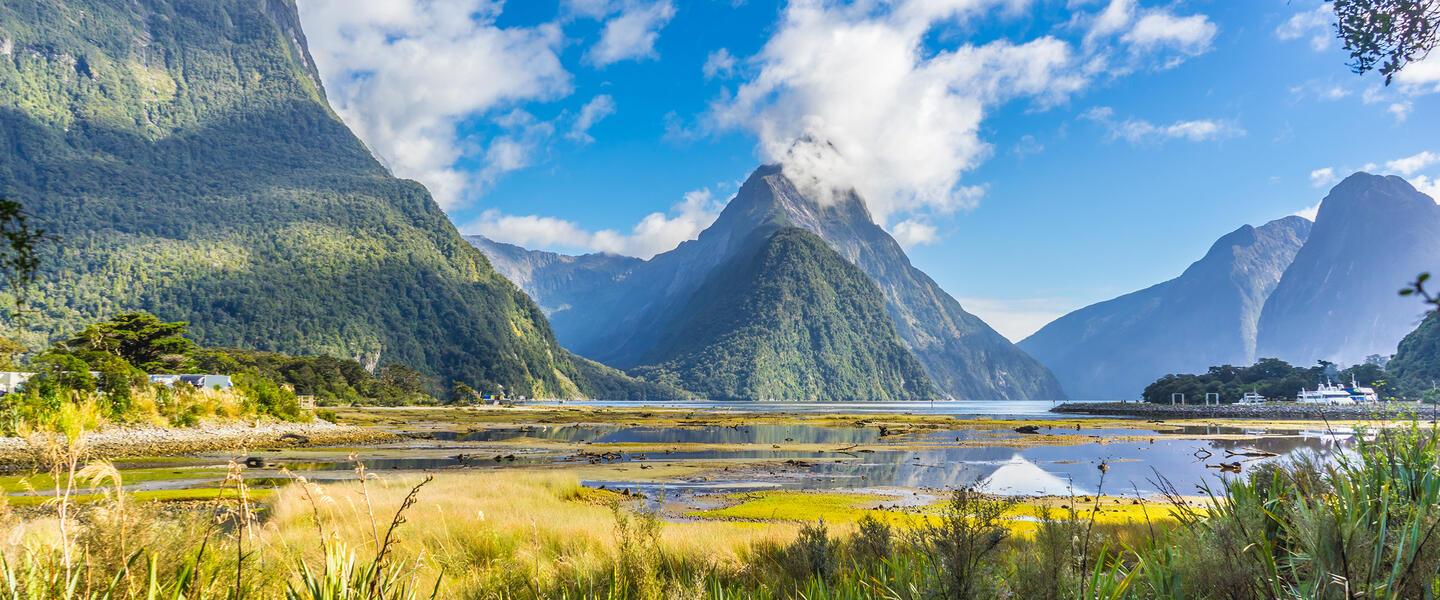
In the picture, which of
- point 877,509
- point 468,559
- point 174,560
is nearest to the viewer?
point 174,560

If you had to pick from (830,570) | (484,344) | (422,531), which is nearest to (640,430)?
(422,531)

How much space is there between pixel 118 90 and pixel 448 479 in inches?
9019

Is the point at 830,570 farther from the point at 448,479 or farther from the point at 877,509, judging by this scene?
the point at 448,479

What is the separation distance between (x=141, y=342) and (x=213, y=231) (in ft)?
406

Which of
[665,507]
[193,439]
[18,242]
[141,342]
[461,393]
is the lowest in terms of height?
[665,507]

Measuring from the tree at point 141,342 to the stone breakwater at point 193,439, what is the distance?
42.1 ft

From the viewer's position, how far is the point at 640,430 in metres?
54.0

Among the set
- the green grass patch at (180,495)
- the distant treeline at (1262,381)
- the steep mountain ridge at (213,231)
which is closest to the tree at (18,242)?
the green grass patch at (180,495)

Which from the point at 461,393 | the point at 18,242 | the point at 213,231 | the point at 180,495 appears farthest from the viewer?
the point at 213,231

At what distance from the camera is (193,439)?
32531mm

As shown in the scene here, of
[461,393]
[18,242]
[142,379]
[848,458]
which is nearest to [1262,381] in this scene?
[848,458]

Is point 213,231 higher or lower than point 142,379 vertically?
higher

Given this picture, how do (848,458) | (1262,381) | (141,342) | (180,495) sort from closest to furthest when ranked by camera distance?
(180,495) < (848,458) < (141,342) < (1262,381)

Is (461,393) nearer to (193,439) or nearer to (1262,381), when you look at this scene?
(193,439)
